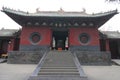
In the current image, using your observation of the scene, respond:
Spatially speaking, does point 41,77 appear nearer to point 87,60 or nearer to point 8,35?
point 87,60

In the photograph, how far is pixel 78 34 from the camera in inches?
632

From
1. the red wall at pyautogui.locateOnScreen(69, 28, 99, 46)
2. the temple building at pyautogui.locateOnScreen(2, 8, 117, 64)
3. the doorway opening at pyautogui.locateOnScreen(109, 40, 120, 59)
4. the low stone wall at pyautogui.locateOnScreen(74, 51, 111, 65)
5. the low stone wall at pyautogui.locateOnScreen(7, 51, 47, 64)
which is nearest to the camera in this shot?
the low stone wall at pyautogui.locateOnScreen(74, 51, 111, 65)

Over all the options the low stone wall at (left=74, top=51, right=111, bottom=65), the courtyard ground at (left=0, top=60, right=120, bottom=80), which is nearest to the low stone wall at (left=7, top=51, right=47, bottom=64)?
the courtyard ground at (left=0, top=60, right=120, bottom=80)

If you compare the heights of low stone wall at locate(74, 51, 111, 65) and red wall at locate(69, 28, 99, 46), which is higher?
red wall at locate(69, 28, 99, 46)

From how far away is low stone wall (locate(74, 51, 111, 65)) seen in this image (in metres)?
14.0

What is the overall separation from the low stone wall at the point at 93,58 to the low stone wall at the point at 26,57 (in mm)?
3711

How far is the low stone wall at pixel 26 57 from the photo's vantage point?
14258 mm

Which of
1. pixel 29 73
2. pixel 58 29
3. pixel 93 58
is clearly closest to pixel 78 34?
pixel 58 29

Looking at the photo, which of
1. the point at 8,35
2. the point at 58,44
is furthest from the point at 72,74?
the point at 58,44

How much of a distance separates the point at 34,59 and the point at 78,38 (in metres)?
5.11

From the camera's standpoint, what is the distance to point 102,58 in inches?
556

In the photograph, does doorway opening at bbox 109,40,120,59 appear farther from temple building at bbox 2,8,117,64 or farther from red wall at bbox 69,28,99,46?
red wall at bbox 69,28,99,46

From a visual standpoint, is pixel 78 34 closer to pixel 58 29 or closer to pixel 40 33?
pixel 58 29

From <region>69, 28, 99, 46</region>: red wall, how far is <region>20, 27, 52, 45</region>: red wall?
7.45 ft
